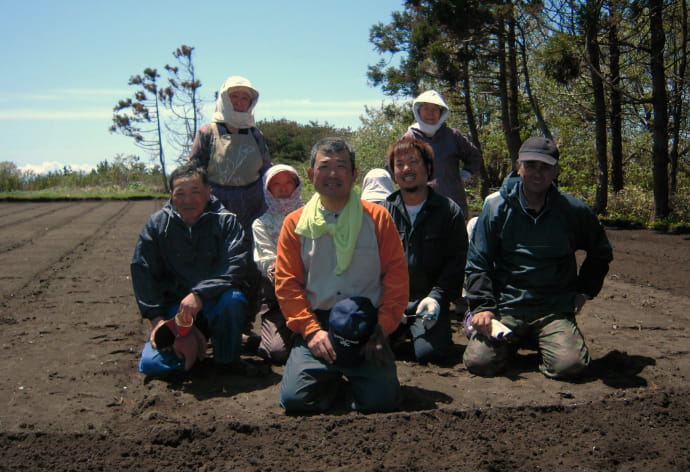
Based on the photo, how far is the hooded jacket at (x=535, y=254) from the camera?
355 centimetres

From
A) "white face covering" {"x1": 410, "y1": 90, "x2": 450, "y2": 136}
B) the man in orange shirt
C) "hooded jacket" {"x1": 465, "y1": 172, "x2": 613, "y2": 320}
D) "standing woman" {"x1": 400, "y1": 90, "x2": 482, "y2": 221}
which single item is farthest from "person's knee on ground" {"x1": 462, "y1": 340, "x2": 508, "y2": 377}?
"white face covering" {"x1": 410, "y1": 90, "x2": 450, "y2": 136}

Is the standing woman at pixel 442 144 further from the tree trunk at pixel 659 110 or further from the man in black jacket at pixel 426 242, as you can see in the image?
the tree trunk at pixel 659 110

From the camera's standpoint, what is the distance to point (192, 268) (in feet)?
12.1

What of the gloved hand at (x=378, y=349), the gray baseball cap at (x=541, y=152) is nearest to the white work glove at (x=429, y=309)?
the gloved hand at (x=378, y=349)

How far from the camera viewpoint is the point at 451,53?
1513cm

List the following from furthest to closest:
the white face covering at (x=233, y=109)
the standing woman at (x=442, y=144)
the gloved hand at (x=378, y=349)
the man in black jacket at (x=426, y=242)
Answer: the standing woman at (x=442, y=144) → the white face covering at (x=233, y=109) → the man in black jacket at (x=426, y=242) → the gloved hand at (x=378, y=349)

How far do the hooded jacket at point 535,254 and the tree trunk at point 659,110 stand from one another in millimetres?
8870

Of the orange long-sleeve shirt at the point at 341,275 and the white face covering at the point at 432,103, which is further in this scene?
the white face covering at the point at 432,103

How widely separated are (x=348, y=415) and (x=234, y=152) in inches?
98.8

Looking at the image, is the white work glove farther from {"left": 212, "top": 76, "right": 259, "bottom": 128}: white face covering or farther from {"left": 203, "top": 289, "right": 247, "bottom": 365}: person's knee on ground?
{"left": 212, "top": 76, "right": 259, "bottom": 128}: white face covering

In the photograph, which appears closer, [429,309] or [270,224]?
[429,309]

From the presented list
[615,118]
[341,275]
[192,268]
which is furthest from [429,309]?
[615,118]

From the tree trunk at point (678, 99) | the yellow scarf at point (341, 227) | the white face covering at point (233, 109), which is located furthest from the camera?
the tree trunk at point (678, 99)

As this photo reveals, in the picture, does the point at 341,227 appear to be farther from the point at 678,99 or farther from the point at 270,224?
the point at 678,99
